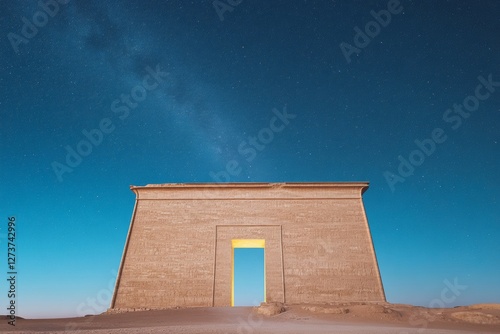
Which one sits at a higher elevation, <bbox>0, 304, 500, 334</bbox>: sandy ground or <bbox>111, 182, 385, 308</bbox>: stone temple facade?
<bbox>111, 182, 385, 308</bbox>: stone temple facade

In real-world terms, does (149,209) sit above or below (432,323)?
above

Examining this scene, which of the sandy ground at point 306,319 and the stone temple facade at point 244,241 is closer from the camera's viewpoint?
the sandy ground at point 306,319

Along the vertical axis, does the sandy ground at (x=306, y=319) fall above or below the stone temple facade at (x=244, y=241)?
below

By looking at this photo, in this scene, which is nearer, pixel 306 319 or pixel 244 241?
pixel 306 319

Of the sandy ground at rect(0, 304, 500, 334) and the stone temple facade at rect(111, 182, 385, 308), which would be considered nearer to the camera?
the sandy ground at rect(0, 304, 500, 334)

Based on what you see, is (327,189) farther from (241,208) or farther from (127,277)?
(127,277)

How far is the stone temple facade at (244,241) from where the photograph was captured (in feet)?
41.2

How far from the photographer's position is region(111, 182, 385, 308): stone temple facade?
41.2ft

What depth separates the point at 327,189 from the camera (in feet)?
47.1

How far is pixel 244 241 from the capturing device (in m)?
13.8

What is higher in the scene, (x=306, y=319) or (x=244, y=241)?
(x=244, y=241)

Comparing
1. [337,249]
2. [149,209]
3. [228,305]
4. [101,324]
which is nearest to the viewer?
[101,324]

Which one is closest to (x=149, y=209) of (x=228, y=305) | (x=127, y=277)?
(x=127, y=277)

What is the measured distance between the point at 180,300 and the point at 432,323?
28.3ft
